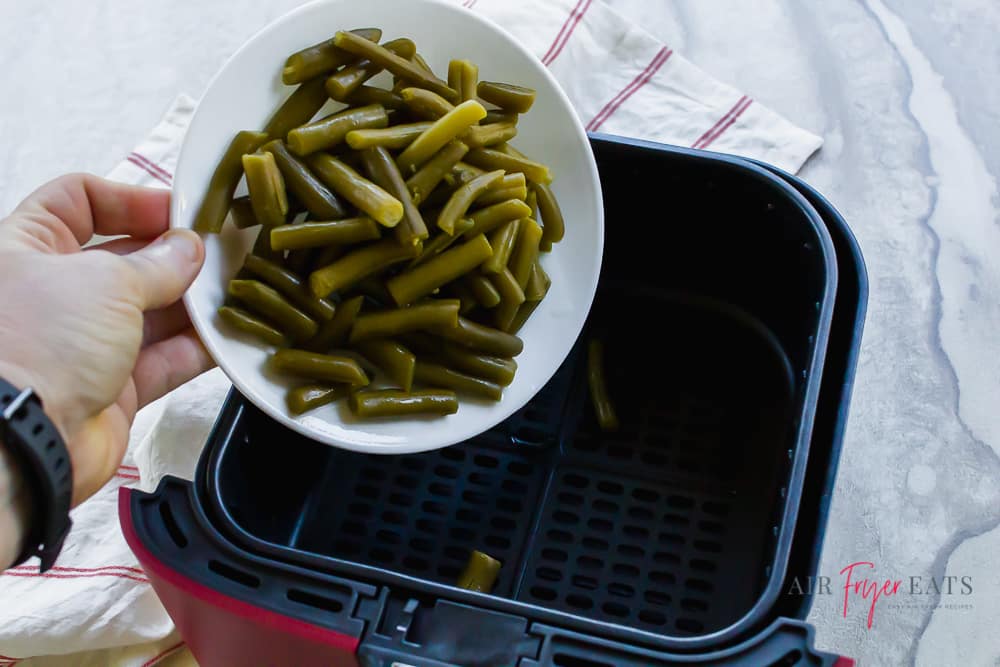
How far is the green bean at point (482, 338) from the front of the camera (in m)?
0.97

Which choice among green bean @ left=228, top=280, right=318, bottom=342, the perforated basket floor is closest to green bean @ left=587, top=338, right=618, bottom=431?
the perforated basket floor

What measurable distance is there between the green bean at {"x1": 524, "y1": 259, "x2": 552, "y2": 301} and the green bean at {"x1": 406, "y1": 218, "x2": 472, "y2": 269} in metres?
0.10

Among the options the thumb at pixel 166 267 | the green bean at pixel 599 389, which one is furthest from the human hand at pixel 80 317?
the green bean at pixel 599 389

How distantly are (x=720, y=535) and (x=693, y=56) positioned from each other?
0.76 meters

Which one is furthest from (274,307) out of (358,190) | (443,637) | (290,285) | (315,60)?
(443,637)

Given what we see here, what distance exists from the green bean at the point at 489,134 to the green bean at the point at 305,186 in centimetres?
14

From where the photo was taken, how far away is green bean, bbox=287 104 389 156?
0.90m

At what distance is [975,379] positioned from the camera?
1.25m

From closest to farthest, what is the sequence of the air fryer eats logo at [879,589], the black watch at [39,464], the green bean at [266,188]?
the black watch at [39,464], the green bean at [266,188], the air fryer eats logo at [879,589]

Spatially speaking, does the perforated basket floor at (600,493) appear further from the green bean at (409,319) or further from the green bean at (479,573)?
the green bean at (409,319)

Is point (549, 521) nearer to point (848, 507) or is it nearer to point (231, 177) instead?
point (848, 507)

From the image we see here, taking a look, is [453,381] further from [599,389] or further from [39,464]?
[39,464]

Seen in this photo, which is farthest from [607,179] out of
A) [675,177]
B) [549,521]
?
[549,521]

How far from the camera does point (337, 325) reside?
3.13 feet
